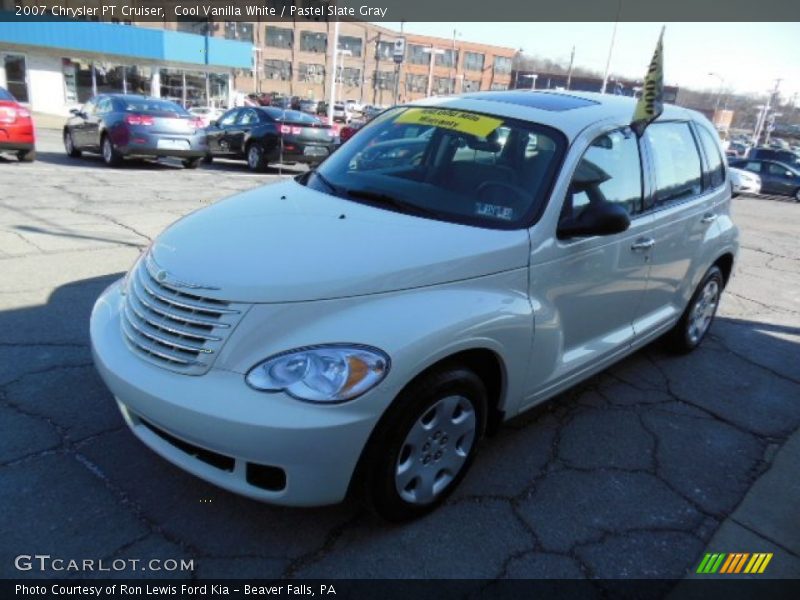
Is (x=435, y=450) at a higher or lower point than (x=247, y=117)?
lower

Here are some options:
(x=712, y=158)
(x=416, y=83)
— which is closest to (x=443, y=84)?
(x=416, y=83)

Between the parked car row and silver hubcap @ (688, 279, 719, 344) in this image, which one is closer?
silver hubcap @ (688, 279, 719, 344)

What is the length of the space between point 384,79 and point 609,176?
3850 inches

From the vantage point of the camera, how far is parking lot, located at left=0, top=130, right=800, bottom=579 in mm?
2410

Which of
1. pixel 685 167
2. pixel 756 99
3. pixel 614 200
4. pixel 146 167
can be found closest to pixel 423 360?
pixel 614 200

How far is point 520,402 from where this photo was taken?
2.92 metres

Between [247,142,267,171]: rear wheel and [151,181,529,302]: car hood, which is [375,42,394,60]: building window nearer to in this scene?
[247,142,267,171]: rear wheel

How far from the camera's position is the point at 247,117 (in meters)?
14.6

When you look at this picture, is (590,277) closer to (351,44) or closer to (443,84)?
(351,44)

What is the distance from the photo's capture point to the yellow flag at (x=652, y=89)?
3.40m

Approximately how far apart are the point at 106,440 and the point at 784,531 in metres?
3.31

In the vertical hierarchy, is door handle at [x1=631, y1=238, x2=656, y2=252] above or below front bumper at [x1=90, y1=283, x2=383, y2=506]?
above

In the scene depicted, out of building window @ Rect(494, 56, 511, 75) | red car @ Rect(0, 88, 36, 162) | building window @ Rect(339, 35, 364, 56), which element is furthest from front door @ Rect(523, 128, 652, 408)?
building window @ Rect(494, 56, 511, 75)

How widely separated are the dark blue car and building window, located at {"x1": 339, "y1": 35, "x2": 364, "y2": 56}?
8448cm
